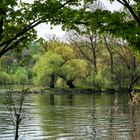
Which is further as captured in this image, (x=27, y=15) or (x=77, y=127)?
(x=77, y=127)

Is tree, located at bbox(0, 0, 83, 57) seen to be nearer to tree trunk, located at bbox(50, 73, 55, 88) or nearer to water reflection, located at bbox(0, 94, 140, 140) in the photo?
water reflection, located at bbox(0, 94, 140, 140)

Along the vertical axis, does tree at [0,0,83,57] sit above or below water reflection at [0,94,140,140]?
above

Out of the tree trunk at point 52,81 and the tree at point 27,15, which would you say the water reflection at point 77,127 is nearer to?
the tree at point 27,15

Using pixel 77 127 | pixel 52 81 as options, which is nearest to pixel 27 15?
pixel 77 127

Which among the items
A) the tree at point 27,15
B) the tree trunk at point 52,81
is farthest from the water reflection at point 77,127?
the tree trunk at point 52,81

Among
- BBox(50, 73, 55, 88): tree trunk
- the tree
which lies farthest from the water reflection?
BBox(50, 73, 55, 88): tree trunk

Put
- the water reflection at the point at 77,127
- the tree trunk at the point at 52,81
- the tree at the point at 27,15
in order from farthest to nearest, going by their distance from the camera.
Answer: the tree trunk at the point at 52,81, the water reflection at the point at 77,127, the tree at the point at 27,15

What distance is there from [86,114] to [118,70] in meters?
47.2

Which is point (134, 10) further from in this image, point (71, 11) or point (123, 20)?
point (71, 11)

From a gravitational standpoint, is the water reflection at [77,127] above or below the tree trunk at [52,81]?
below

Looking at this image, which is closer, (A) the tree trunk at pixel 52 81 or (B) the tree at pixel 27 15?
(B) the tree at pixel 27 15

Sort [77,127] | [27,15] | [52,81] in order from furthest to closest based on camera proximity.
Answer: [52,81] → [77,127] → [27,15]

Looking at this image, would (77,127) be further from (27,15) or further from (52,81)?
(52,81)

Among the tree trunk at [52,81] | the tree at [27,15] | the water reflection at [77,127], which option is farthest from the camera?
the tree trunk at [52,81]
